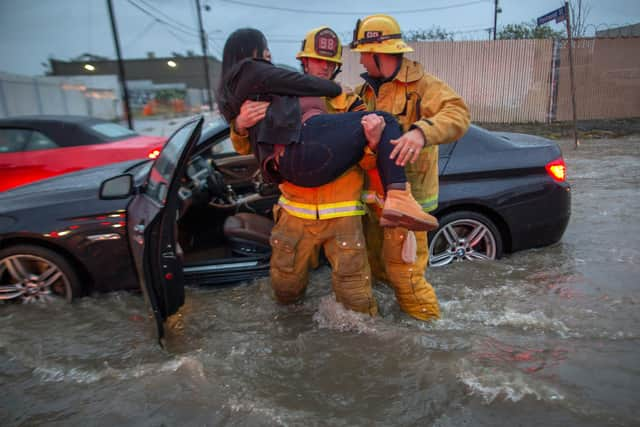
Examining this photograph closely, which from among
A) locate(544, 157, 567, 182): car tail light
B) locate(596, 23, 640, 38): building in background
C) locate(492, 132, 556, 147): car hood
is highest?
locate(596, 23, 640, 38): building in background

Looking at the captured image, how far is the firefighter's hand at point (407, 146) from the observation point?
6.70 ft

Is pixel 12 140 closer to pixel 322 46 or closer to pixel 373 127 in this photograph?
pixel 322 46

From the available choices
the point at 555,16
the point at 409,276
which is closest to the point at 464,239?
the point at 409,276

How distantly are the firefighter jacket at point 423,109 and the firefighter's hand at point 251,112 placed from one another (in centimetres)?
72

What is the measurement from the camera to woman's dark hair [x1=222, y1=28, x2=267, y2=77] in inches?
86.3

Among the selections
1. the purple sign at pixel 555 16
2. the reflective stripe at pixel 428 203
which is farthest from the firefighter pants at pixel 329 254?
the purple sign at pixel 555 16

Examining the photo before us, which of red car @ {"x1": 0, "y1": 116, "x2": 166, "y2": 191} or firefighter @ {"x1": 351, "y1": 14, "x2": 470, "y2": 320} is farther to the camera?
red car @ {"x1": 0, "y1": 116, "x2": 166, "y2": 191}

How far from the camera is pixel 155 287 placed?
2396mm

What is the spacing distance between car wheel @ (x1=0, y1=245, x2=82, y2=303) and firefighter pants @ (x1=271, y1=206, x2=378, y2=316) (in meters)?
1.52

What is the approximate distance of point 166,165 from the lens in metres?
2.69

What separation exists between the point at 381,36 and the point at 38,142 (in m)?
5.46

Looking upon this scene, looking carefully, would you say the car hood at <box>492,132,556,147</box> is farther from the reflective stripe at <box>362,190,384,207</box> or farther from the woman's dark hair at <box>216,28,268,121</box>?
the woman's dark hair at <box>216,28,268,121</box>

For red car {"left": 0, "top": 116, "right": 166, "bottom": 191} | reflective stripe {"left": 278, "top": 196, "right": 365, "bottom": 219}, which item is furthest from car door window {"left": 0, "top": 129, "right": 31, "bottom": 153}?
reflective stripe {"left": 278, "top": 196, "right": 365, "bottom": 219}

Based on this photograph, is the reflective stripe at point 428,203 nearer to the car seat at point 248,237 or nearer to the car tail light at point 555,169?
the car seat at point 248,237
